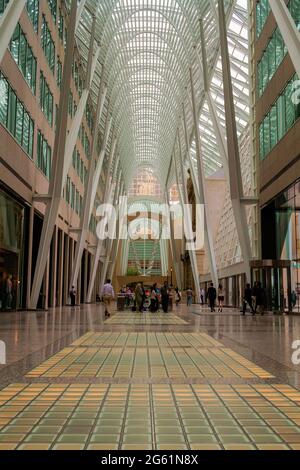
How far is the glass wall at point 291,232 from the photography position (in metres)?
25.6

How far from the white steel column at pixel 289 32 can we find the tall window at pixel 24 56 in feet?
40.4

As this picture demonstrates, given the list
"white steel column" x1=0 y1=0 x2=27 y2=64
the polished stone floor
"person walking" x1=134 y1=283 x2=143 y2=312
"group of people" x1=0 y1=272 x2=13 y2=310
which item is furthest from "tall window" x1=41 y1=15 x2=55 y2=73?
the polished stone floor

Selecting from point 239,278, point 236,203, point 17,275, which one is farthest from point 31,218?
point 239,278

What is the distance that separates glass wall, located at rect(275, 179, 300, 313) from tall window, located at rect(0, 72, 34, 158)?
1306 centimetres

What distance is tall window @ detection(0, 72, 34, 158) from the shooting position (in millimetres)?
22047

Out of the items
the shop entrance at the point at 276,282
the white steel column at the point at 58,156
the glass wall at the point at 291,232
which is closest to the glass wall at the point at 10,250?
the white steel column at the point at 58,156

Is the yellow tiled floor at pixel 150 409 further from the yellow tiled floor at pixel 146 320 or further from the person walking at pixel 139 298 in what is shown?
the person walking at pixel 139 298

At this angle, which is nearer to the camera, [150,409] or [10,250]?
[150,409]

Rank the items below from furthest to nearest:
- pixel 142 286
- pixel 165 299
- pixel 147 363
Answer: pixel 142 286, pixel 165 299, pixel 147 363

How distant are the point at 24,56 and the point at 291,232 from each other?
16.0m

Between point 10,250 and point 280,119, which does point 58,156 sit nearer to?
point 10,250

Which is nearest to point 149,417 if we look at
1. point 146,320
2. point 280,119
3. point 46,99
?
point 146,320

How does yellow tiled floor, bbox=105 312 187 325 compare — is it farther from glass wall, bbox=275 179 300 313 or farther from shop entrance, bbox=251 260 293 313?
glass wall, bbox=275 179 300 313

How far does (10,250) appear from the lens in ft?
81.3
